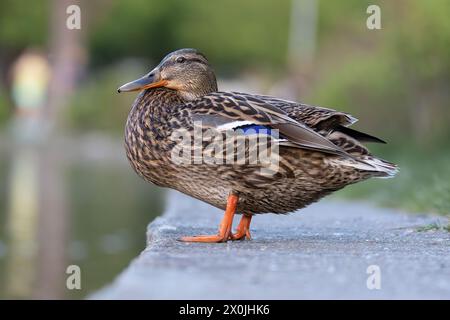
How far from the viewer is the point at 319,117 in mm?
6578

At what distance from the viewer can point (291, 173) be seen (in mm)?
6285

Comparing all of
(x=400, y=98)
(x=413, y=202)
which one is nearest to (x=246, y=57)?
(x=400, y=98)

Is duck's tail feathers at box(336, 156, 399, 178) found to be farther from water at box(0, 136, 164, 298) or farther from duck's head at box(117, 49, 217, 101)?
water at box(0, 136, 164, 298)

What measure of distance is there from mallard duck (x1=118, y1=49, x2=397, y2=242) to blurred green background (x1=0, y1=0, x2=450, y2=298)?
233cm

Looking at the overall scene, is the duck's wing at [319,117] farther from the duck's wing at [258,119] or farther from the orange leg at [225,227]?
the orange leg at [225,227]

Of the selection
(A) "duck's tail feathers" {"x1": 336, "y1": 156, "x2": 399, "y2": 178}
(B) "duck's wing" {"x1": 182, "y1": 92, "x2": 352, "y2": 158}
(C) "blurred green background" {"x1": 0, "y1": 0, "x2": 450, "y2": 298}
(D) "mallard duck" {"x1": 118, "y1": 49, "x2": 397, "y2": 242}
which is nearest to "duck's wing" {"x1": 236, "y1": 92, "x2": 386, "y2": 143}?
(D) "mallard duck" {"x1": 118, "y1": 49, "x2": 397, "y2": 242}

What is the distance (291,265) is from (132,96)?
1301 inches

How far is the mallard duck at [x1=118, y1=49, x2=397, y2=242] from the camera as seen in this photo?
620 cm

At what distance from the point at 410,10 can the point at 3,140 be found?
78.5 feet

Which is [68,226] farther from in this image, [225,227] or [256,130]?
[256,130]

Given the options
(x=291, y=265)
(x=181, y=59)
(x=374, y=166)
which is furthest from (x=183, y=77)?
(x=291, y=265)

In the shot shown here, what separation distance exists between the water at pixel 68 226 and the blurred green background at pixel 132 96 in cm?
3

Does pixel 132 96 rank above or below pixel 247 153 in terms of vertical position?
below
